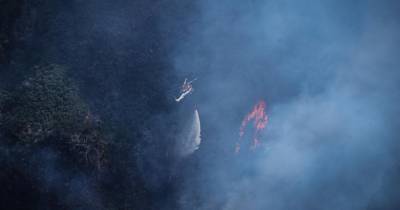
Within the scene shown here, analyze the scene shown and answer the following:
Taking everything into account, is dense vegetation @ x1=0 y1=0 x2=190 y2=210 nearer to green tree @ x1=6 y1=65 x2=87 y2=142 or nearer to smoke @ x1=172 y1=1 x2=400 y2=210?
green tree @ x1=6 y1=65 x2=87 y2=142

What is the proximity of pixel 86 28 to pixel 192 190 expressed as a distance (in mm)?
6286

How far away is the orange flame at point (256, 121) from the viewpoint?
12131mm

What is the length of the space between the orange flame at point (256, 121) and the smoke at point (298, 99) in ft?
0.80

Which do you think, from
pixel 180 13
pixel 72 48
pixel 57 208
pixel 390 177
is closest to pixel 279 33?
pixel 180 13

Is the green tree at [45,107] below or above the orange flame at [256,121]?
below

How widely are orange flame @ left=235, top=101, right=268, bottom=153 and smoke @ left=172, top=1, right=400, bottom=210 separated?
0.80ft

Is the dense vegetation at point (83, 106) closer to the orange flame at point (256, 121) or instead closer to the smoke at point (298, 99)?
the smoke at point (298, 99)

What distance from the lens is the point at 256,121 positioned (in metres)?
12.4

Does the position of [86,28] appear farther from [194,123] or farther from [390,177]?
[390,177]

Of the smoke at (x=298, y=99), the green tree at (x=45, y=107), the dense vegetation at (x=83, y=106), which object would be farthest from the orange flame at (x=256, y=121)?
Answer: the green tree at (x=45, y=107)

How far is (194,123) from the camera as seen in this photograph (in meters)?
11.6

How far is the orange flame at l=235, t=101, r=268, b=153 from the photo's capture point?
1213cm

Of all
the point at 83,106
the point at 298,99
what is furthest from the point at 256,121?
the point at 83,106

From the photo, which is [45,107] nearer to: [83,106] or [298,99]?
[83,106]
